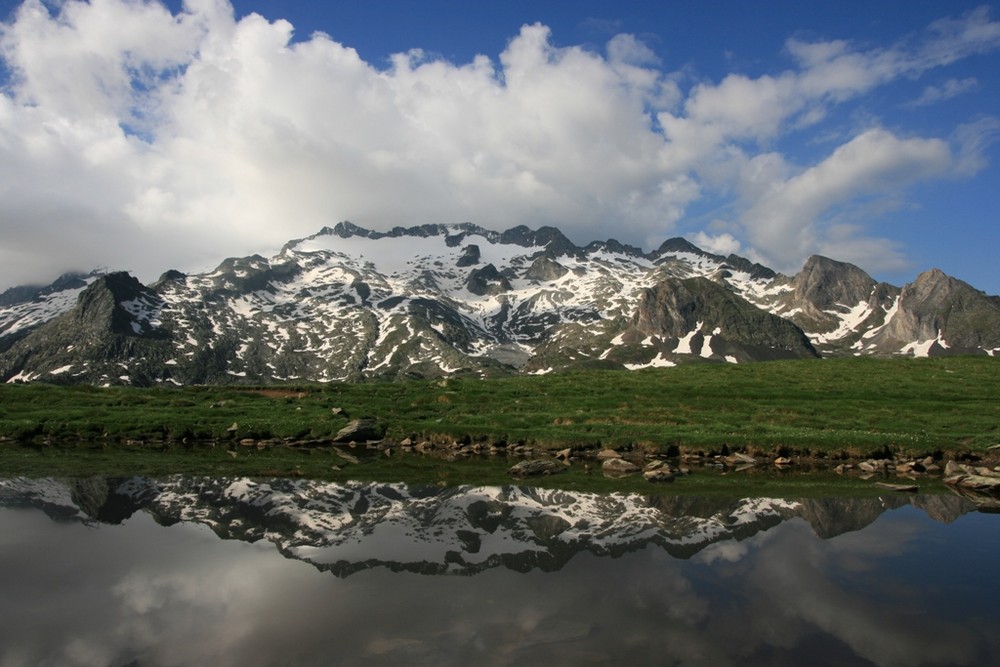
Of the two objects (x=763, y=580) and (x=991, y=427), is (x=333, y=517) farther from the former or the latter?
(x=991, y=427)

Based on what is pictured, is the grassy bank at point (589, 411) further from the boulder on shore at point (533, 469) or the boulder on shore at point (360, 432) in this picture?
the boulder on shore at point (533, 469)

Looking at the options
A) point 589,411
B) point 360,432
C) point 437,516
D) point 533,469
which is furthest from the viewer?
point 589,411

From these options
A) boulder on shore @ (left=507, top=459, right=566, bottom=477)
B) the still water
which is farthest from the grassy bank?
the still water

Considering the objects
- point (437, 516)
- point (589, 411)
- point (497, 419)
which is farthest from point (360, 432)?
point (437, 516)

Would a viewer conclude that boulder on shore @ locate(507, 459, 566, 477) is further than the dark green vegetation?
No

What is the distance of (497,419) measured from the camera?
5125 cm

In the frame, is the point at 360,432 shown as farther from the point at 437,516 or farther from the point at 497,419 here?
the point at 437,516

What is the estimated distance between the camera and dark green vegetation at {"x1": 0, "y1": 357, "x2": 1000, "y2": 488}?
39.2 meters

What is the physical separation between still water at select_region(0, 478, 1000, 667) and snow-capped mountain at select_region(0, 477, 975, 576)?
0.13 m

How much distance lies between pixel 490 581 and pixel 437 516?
7727 millimetres

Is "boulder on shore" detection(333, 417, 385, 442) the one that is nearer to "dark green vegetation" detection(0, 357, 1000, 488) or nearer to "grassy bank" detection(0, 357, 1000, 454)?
"dark green vegetation" detection(0, 357, 1000, 488)

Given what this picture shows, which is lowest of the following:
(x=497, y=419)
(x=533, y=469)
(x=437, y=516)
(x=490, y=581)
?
(x=490, y=581)

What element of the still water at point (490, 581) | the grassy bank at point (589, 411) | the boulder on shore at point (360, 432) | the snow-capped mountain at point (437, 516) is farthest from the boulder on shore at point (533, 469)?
the boulder on shore at point (360, 432)

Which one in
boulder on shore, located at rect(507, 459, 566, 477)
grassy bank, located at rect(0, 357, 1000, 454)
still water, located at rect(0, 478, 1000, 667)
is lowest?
still water, located at rect(0, 478, 1000, 667)
